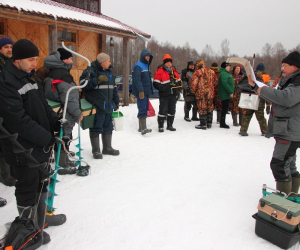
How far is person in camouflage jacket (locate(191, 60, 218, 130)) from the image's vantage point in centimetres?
802

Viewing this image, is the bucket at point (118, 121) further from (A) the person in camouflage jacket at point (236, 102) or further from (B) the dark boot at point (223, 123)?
(A) the person in camouflage jacket at point (236, 102)

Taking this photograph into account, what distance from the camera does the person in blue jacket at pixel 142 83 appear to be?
7.02 meters

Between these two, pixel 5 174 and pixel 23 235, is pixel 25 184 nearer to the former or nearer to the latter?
pixel 23 235

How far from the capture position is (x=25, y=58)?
2.49 meters

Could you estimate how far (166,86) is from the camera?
752 centimetres

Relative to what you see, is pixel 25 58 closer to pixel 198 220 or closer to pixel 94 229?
pixel 94 229

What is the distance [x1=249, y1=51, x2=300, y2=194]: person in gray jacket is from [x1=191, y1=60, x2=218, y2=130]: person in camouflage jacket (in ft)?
15.5

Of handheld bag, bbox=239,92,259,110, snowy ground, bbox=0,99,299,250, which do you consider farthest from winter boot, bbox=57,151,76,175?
handheld bag, bbox=239,92,259,110

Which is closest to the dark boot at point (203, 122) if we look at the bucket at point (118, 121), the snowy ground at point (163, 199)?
the snowy ground at point (163, 199)

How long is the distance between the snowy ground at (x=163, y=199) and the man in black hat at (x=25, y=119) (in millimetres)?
612

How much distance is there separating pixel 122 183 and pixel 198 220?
1450mm

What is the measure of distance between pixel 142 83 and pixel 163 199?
411cm

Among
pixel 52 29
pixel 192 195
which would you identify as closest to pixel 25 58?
pixel 192 195

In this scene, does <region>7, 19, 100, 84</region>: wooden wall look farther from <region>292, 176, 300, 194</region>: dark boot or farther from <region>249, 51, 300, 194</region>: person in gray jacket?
<region>292, 176, 300, 194</region>: dark boot
